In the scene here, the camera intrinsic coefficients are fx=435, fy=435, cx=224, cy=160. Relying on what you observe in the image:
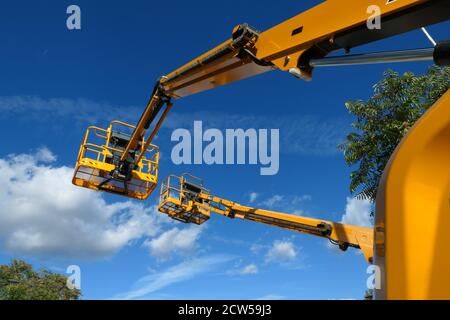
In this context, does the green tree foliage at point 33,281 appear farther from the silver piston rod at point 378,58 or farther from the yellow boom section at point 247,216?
the silver piston rod at point 378,58

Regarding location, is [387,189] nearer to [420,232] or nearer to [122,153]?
[420,232]

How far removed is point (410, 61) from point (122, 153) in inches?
365

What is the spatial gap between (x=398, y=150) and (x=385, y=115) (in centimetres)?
1372

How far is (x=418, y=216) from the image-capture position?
7.52 feet

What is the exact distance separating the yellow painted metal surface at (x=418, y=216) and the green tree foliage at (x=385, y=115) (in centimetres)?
1272

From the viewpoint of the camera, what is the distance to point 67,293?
40.0m

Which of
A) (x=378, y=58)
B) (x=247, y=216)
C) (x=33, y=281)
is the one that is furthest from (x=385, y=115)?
(x=33, y=281)

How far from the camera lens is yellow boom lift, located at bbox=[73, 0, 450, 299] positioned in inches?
88.6

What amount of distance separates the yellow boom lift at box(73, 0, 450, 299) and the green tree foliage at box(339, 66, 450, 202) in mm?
7434

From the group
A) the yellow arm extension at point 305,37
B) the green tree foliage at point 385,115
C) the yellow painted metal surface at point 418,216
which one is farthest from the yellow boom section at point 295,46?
the green tree foliage at point 385,115

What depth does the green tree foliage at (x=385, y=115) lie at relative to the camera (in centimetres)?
1464

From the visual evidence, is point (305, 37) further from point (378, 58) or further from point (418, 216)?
point (418, 216)

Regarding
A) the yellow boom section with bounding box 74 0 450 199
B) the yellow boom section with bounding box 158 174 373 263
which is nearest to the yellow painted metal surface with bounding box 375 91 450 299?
the yellow boom section with bounding box 74 0 450 199
